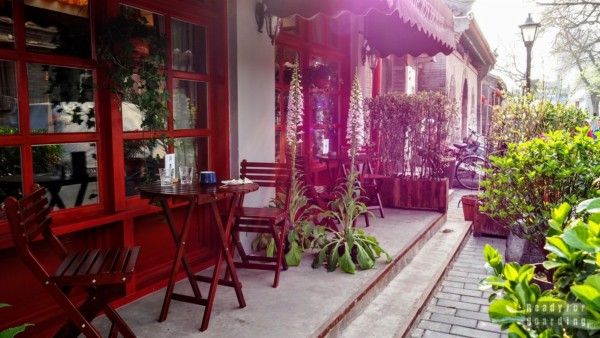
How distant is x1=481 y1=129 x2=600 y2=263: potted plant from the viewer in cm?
337

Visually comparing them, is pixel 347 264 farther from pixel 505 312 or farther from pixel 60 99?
pixel 505 312

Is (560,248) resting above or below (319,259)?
above

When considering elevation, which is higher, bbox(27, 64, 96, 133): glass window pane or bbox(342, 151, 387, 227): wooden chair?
bbox(27, 64, 96, 133): glass window pane

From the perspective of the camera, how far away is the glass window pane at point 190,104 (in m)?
4.11

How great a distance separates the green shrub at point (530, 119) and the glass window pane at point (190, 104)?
379 centimetres

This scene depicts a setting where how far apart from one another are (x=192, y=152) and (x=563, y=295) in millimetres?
3346

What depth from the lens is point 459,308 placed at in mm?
4105

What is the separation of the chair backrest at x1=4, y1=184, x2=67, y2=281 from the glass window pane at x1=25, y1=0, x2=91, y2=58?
104 centimetres

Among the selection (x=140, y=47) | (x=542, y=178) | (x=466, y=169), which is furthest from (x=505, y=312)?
(x=466, y=169)

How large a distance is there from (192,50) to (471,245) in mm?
4126

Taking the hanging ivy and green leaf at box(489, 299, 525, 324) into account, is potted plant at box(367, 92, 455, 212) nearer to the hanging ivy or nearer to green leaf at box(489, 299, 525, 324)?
the hanging ivy

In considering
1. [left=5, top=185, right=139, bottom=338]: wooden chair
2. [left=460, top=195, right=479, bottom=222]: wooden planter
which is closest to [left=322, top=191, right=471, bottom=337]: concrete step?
[left=460, top=195, right=479, bottom=222]: wooden planter

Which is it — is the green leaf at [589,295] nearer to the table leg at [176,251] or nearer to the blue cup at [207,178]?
the table leg at [176,251]

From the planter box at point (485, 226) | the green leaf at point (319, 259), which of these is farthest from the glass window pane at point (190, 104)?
the planter box at point (485, 226)
